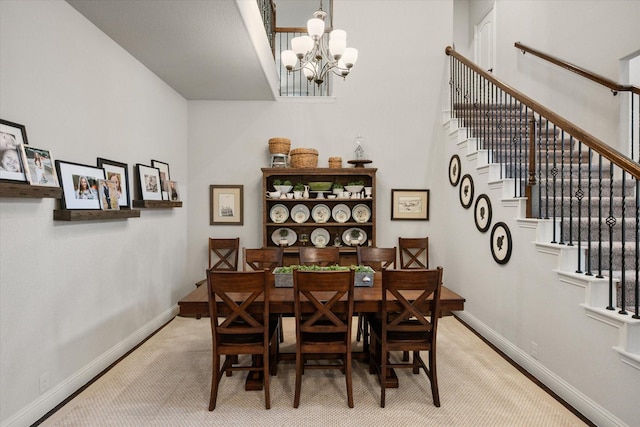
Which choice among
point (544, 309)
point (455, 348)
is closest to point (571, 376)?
point (544, 309)

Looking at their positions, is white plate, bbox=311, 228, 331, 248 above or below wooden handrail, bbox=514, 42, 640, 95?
below

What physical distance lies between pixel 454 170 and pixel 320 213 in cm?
191

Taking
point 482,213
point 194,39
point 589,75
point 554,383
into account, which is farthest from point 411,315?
point 589,75

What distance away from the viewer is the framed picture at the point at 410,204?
16.5 ft

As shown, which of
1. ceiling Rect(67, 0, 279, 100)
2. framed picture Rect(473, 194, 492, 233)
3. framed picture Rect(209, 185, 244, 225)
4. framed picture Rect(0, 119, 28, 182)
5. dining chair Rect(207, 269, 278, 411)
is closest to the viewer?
framed picture Rect(0, 119, 28, 182)

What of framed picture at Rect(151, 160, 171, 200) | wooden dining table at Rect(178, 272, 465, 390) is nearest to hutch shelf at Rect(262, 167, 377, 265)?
framed picture at Rect(151, 160, 171, 200)

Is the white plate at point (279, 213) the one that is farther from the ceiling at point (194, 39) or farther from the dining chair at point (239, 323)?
the dining chair at point (239, 323)

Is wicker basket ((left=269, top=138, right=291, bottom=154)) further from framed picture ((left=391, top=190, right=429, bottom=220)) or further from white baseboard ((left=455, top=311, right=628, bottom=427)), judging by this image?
white baseboard ((left=455, top=311, right=628, bottom=427))

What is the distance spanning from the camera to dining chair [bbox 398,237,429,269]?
4.83 meters

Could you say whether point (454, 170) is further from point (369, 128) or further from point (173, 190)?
point (173, 190)

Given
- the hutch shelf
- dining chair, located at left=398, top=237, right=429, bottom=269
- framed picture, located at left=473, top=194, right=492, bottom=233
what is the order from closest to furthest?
framed picture, located at left=473, top=194, right=492, bottom=233 < the hutch shelf < dining chair, located at left=398, top=237, right=429, bottom=269

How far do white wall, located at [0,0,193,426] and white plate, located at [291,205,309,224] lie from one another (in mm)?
1819

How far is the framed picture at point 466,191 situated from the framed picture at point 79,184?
3839 millimetres

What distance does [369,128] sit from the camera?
504 cm
